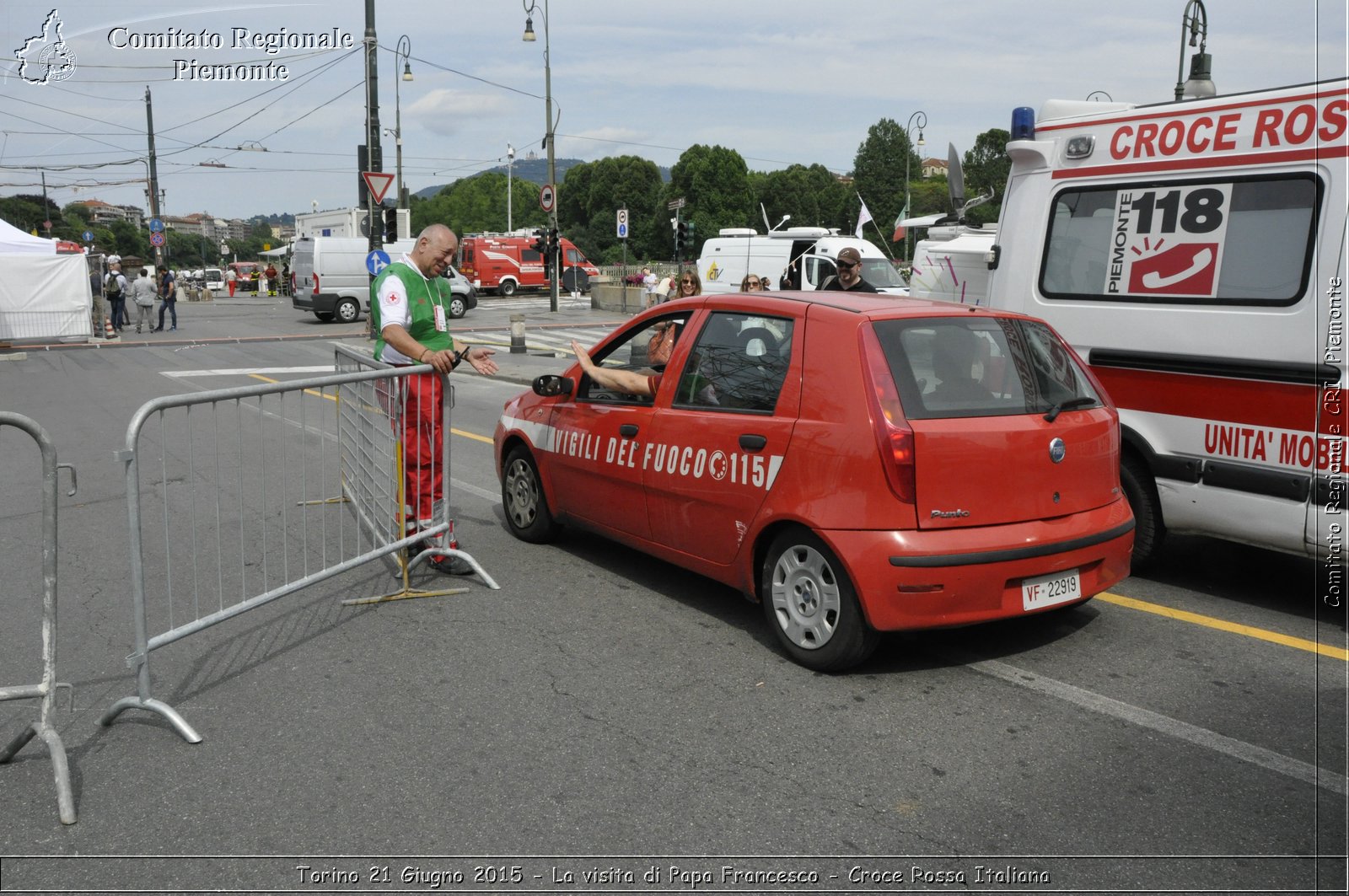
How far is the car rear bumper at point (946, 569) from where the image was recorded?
4.36 meters

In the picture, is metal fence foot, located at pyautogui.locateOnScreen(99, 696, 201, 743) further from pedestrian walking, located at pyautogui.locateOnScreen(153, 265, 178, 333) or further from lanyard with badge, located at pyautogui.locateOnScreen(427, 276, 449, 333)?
pedestrian walking, located at pyautogui.locateOnScreen(153, 265, 178, 333)

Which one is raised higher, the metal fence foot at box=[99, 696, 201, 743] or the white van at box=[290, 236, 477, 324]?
the white van at box=[290, 236, 477, 324]

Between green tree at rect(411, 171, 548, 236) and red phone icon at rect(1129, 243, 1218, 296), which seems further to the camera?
green tree at rect(411, 171, 548, 236)

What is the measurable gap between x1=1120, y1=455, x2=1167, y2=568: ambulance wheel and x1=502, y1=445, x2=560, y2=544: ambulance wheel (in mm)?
3264

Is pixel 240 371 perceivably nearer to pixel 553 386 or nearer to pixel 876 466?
pixel 553 386

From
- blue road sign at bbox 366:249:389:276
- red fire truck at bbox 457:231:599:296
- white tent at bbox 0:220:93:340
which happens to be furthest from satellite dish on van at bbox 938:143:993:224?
red fire truck at bbox 457:231:599:296

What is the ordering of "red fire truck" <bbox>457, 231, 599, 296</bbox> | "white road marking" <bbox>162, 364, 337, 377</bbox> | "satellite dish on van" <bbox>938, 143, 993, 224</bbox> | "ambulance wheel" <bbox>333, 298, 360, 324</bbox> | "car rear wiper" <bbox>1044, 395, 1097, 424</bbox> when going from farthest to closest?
"red fire truck" <bbox>457, 231, 599, 296</bbox> < "ambulance wheel" <bbox>333, 298, 360, 324</bbox> < "white road marking" <bbox>162, 364, 337, 377</bbox> < "satellite dish on van" <bbox>938, 143, 993, 224</bbox> < "car rear wiper" <bbox>1044, 395, 1097, 424</bbox>

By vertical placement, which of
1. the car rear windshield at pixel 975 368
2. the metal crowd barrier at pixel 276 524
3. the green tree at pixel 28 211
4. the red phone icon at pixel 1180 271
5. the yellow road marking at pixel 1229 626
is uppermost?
the green tree at pixel 28 211

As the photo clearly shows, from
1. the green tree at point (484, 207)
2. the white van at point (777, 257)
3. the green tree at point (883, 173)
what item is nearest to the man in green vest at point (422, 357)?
the white van at point (777, 257)

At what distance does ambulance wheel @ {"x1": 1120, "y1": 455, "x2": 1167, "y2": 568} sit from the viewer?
589 cm

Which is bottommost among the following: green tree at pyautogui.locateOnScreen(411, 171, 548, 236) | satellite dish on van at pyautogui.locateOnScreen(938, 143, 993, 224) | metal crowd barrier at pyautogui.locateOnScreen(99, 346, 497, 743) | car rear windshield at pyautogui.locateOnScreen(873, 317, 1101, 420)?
metal crowd barrier at pyautogui.locateOnScreen(99, 346, 497, 743)

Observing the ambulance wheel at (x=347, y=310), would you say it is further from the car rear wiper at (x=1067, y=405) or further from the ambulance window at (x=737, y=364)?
the car rear wiper at (x=1067, y=405)

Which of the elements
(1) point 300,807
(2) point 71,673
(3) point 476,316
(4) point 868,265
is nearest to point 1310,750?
(1) point 300,807

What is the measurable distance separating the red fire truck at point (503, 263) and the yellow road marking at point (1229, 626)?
44.2 m
